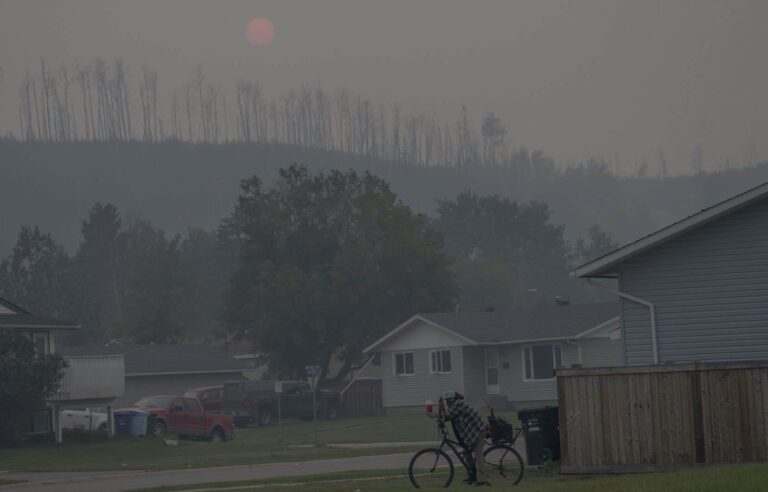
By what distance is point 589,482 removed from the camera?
61.9ft

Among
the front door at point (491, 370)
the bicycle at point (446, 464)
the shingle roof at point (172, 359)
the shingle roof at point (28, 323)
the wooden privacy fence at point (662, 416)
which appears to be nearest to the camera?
the bicycle at point (446, 464)

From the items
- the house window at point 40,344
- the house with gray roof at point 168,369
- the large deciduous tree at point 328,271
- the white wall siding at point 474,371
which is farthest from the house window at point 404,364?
the house window at point 40,344

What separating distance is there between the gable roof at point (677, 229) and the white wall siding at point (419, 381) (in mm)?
36834

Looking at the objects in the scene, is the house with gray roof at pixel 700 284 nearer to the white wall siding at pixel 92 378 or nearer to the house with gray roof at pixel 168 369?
the white wall siding at pixel 92 378

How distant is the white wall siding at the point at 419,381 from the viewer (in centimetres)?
6406

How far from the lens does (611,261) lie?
26953mm

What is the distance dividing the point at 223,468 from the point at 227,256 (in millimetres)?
110047

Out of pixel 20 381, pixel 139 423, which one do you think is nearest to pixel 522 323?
pixel 139 423

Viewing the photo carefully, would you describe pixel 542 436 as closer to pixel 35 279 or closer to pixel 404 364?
pixel 404 364

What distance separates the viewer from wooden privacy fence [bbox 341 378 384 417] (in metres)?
68.1

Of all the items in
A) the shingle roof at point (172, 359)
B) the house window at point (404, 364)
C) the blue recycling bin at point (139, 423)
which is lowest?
the blue recycling bin at point (139, 423)

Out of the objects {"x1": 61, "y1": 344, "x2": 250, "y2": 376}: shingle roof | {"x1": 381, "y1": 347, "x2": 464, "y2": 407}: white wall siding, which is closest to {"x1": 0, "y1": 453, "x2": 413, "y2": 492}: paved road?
{"x1": 381, "y1": 347, "x2": 464, "y2": 407}: white wall siding

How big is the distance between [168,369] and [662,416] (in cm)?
5078

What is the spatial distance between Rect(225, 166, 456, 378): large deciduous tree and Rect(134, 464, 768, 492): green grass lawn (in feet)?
163
